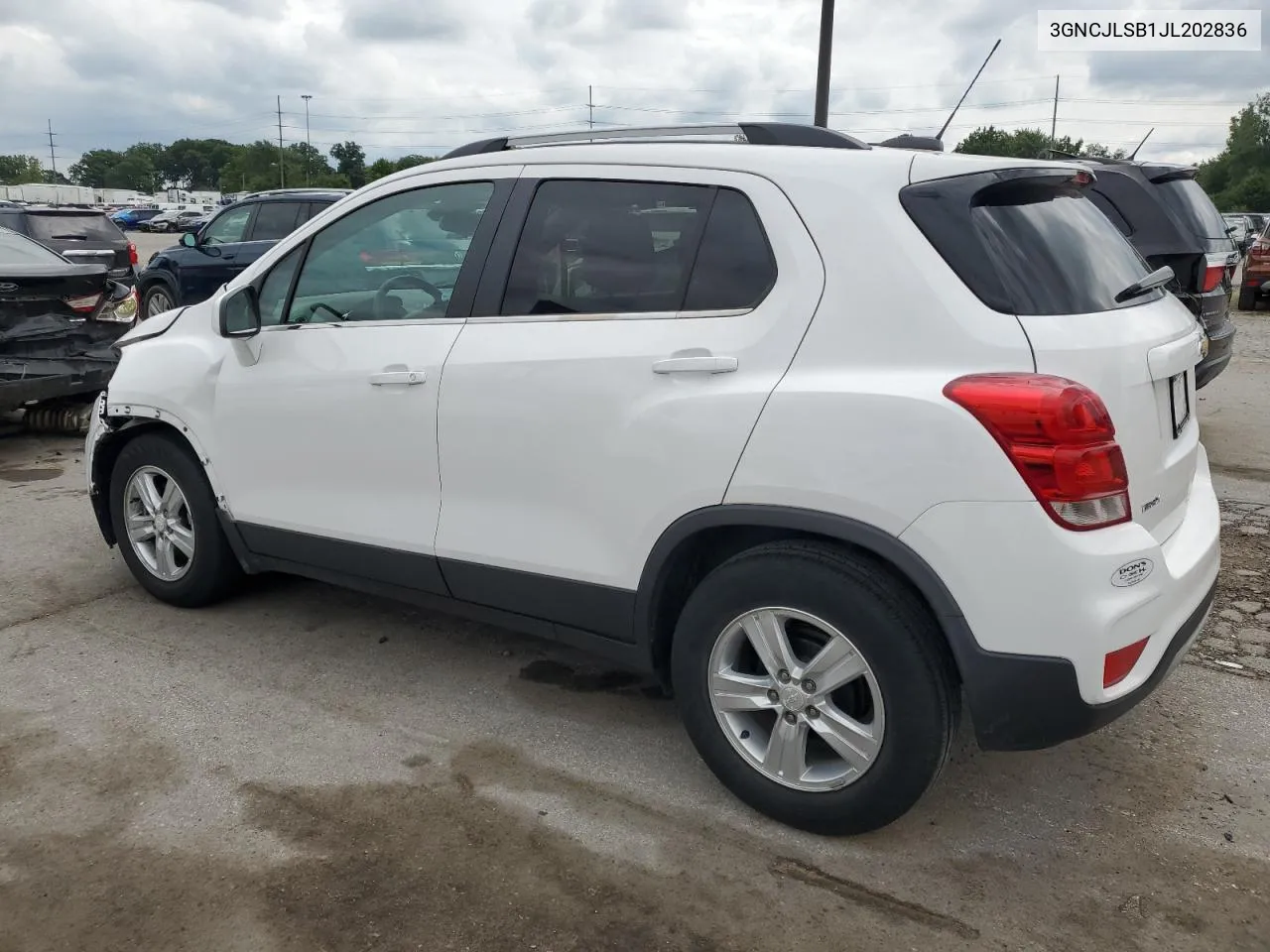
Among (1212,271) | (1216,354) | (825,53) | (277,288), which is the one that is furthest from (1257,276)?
(277,288)

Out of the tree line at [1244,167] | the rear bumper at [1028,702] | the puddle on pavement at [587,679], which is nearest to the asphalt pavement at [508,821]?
the puddle on pavement at [587,679]

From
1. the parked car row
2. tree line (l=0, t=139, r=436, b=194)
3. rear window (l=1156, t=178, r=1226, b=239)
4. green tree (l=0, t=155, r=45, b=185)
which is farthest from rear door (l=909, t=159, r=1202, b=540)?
green tree (l=0, t=155, r=45, b=185)

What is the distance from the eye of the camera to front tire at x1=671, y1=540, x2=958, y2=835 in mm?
2705

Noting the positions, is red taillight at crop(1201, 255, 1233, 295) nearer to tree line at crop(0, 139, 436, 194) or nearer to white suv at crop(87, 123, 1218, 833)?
white suv at crop(87, 123, 1218, 833)

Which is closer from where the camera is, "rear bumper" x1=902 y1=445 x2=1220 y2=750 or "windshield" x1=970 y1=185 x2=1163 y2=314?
"rear bumper" x1=902 y1=445 x2=1220 y2=750

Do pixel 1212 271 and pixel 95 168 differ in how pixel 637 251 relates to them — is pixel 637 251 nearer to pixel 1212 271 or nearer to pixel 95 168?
pixel 1212 271

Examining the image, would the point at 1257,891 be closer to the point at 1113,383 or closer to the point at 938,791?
the point at 938,791

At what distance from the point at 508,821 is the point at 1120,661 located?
1.73 m

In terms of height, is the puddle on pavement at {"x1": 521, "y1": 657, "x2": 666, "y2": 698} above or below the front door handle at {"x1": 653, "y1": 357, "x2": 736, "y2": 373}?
below

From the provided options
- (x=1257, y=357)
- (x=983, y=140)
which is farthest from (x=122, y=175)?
(x=1257, y=357)

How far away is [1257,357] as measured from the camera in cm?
1272

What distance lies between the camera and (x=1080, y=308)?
2.70 metres

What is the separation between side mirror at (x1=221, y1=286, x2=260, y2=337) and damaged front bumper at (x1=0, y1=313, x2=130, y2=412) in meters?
3.99

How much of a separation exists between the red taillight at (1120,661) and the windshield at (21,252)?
7.95 meters
